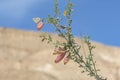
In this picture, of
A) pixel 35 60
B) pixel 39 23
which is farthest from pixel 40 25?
pixel 35 60

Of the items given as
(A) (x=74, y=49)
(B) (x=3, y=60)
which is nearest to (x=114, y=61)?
(B) (x=3, y=60)

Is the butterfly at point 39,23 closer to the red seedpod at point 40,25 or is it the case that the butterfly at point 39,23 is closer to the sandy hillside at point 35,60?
the red seedpod at point 40,25

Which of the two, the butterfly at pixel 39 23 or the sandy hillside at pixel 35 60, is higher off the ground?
the sandy hillside at pixel 35 60

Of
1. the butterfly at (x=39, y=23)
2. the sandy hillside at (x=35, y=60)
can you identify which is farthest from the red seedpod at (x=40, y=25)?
the sandy hillside at (x=35, y=60)

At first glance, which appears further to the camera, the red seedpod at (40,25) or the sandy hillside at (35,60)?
the sandy hillside at (35,60)

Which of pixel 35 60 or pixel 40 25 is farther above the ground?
pixel 35 60

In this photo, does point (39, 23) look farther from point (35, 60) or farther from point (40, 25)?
point (35, 60)

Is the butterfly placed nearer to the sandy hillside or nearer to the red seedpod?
the red seedpod

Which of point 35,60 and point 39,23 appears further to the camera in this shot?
point 35,60

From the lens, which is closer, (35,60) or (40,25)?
(40,25)
